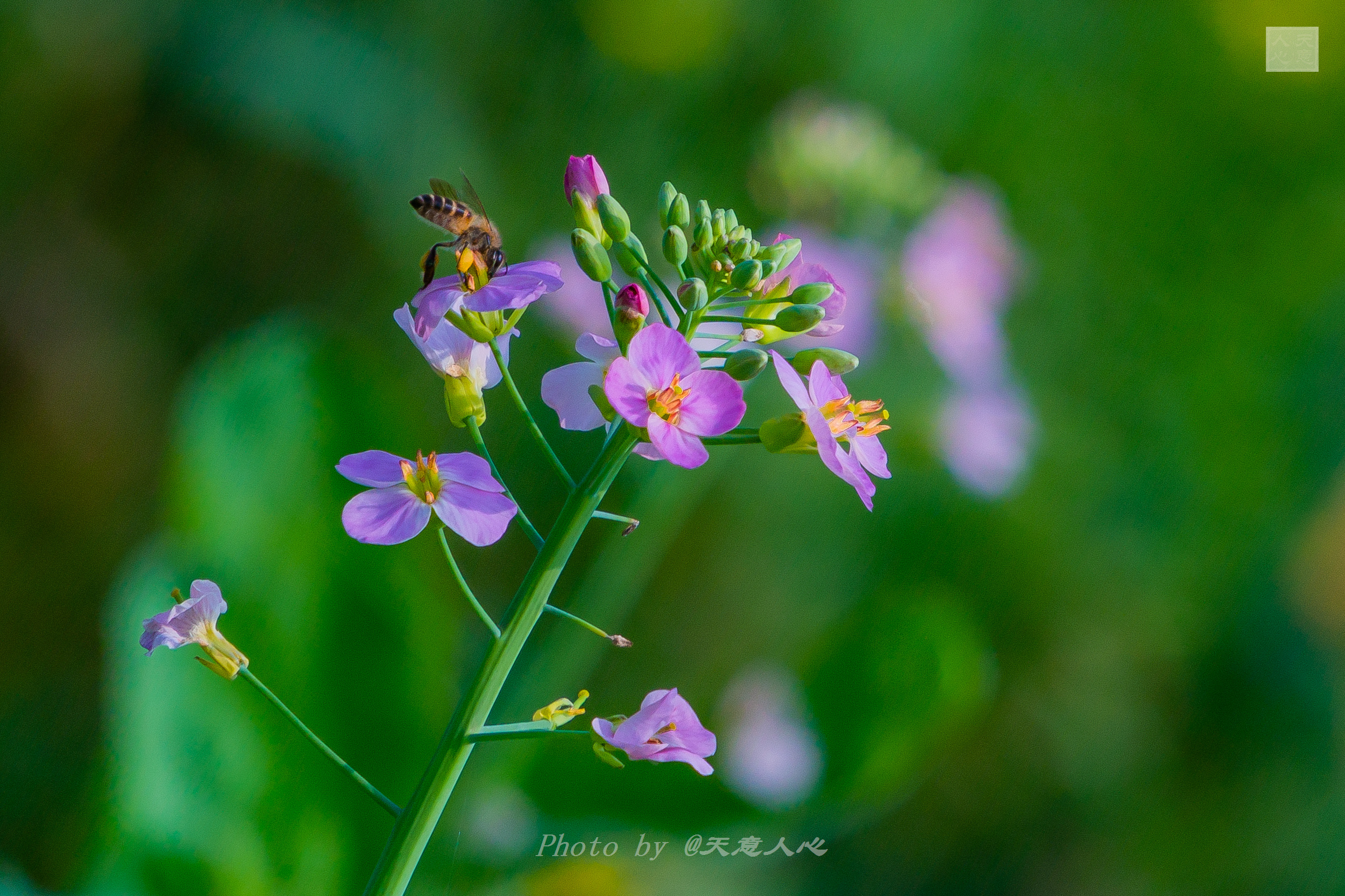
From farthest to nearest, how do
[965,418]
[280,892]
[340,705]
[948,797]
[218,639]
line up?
[948,797] → [965,418] → [340,705] → [280,892] → [218,639]

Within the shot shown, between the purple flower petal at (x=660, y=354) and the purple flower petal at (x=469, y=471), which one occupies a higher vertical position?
the purple flower petal at (x=660, y=354)

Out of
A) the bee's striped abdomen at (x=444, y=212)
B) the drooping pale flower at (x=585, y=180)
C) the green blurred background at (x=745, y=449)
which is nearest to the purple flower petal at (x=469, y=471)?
the drooping pale flower at (x=585, y=180)

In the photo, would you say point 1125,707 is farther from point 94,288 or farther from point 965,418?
point 94,288

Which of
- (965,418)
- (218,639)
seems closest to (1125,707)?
(965,418)

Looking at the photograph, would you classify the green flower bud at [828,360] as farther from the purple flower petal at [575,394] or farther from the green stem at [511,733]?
the green stem at [511,733]

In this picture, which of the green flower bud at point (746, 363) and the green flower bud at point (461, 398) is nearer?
the green flower bud at point (746, 363)

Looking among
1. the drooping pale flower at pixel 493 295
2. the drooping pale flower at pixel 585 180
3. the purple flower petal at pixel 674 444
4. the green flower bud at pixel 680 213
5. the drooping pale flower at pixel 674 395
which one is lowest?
the purple flower petal at pixel 674 444
